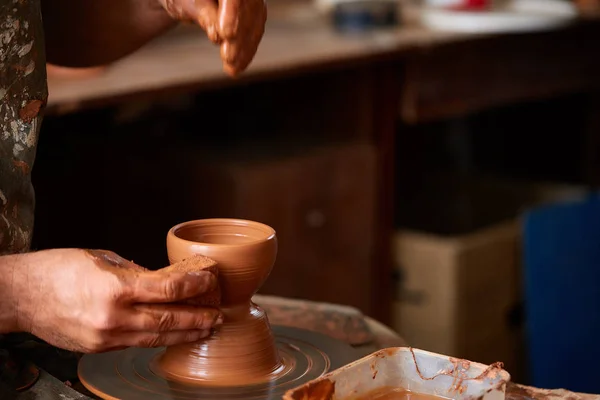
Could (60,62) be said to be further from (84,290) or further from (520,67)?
(520,67)

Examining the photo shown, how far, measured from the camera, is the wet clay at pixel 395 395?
1.02 meters

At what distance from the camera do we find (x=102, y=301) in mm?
977

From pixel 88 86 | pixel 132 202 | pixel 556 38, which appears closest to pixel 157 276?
pixel 88 86

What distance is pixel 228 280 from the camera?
3.64ft

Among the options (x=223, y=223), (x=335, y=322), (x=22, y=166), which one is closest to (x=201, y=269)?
(x=223, y=223)

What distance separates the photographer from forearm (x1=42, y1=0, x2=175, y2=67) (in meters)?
1.38

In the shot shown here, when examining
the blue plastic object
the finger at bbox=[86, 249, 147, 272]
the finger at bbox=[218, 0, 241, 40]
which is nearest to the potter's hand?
the finger at bbox=[218, 0, 241, 40]

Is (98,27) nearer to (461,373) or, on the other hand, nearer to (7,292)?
(7,292)

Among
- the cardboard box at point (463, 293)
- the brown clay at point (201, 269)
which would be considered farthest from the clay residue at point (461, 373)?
the cardboard box at point (463, 293)

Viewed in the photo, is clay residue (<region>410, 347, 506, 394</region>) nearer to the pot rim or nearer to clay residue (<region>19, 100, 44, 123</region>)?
the pot rim

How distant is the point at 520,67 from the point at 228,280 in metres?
2.10

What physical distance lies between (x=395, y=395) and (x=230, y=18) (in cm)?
46

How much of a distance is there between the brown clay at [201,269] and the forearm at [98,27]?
45cm

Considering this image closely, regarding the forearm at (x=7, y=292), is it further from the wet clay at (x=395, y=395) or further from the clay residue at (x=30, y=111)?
the wet clay at (x=395, y=395)
